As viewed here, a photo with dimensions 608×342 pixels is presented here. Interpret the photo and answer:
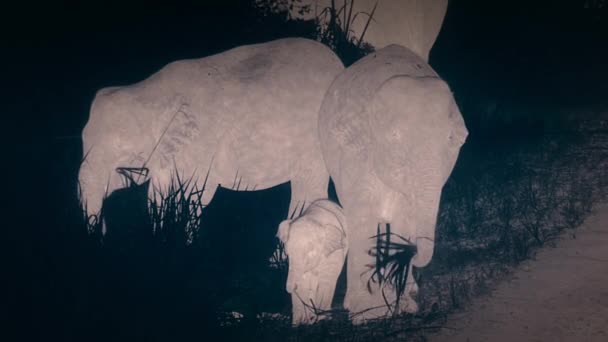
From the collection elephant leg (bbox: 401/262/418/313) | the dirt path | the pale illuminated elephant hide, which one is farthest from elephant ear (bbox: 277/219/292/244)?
the pale illuminated elephant hide

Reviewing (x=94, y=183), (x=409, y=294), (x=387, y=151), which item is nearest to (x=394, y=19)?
(x=387, y=151)

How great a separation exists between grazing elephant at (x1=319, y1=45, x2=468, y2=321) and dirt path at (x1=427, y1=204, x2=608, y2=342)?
0.34 meters

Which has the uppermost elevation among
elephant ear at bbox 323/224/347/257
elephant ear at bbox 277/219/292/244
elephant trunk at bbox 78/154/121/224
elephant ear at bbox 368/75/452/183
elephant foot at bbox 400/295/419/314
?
elephant ear at bbox 368/75/452/183

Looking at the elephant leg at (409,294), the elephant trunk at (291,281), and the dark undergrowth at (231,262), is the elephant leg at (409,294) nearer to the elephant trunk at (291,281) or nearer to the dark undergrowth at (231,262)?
the dark undergrowth at (231,262)

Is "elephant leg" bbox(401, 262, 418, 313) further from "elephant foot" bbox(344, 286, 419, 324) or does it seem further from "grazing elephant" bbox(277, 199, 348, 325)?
"grazing elephant" bbox(277, 199, 348, 325)

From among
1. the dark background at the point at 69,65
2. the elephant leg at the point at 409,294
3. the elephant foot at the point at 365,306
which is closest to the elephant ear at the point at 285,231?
the elephant foot at the point at 365,306

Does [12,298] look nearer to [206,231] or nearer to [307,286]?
[206,231]

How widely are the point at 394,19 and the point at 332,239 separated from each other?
6.33 feet

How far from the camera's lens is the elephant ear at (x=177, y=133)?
2449mm

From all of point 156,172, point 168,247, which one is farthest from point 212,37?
point 168,247

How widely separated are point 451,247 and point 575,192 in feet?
3.70

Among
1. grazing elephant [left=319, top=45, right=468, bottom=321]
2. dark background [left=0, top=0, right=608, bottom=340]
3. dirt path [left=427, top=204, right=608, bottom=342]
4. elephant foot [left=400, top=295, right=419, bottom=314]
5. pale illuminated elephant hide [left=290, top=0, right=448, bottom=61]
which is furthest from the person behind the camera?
pale illuminated elephant hide [left=290, top=0, right=448, bottom=61]

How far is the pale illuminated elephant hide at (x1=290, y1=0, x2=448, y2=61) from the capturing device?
333 centimetres

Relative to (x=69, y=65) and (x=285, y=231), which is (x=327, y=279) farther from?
(x=69, y=65)
